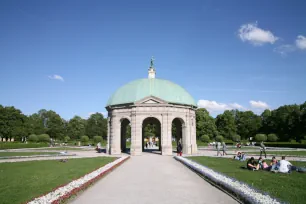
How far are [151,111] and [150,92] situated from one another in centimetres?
327

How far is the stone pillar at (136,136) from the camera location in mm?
38156

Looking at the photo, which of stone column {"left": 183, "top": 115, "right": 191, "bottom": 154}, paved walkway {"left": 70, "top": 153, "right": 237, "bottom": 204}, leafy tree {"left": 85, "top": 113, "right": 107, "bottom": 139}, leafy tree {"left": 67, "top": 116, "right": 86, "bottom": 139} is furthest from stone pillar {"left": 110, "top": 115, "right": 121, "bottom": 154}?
leafy tree {"left": 85, "top": 113, "right": 107, "bottom": 139}

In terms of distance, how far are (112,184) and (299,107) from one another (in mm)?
84300

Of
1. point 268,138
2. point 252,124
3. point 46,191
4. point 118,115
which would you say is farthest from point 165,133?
point 252,124

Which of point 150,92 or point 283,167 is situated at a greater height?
point 150,92

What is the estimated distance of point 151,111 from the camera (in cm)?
3919

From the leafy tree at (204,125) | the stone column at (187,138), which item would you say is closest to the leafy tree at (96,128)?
the leafy tree at (204,125)

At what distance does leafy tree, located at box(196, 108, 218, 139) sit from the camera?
94.1 m

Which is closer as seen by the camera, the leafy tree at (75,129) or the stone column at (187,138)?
the stone column at (187,138)

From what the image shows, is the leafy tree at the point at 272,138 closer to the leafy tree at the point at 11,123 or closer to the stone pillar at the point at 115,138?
the stone pillar at the point at 115,138

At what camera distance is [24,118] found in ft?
304

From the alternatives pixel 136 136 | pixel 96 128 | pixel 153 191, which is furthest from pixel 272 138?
pixel 96 128

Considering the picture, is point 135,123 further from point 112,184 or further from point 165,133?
point 112,184

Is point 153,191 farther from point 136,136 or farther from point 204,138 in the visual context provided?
point 204,138
